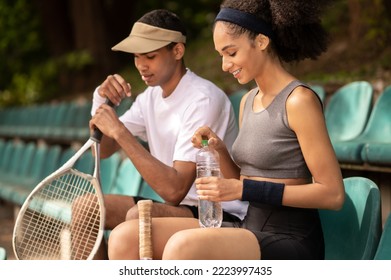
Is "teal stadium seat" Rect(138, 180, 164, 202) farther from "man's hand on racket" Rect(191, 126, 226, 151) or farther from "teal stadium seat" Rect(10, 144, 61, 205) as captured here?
"teal stadium seat" Rect(10, 144, 61, 205)

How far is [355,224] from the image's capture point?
7.91 ft

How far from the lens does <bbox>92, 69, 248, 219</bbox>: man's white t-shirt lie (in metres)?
2.93

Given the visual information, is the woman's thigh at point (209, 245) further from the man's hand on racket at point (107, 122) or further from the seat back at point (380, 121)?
the seat back at point (380, 121)

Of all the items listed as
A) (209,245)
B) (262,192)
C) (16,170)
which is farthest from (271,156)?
(16,170)

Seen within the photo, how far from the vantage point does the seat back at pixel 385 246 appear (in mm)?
2176

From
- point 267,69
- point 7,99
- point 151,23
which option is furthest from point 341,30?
point 7,99

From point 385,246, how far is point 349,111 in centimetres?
255

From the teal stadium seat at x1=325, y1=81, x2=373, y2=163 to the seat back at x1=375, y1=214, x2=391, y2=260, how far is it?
215 cm

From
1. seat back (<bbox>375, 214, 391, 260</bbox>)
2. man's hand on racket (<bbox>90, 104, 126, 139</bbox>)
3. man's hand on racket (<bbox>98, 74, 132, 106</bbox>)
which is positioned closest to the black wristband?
seat back (<bbox>375, 214, 391, 260</bbox>)

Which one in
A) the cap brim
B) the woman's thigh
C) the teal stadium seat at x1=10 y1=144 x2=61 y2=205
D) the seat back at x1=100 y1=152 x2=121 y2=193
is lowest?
the teal stadium seat at x1=10 y1=144 x2=61 y2=205

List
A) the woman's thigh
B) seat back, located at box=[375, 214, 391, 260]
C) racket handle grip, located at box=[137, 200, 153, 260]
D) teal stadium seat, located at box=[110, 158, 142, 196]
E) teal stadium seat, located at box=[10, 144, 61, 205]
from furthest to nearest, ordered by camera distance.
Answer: teal stadium seat, located at box=[10, 144, 61, 205] → teal stadium seat, located at box=[110, 158, 142, 196] → racket handle grip, located at box=[137, 200, 153, 260] → seat back, located at box=[375, 214, 391, 260] → the woman's thigh

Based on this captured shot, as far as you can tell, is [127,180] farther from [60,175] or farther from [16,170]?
[16,170]

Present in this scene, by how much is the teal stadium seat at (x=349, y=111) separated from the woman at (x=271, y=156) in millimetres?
2013

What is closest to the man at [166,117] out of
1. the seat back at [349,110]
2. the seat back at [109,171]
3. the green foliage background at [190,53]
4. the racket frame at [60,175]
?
the racket frame at [60,175]
